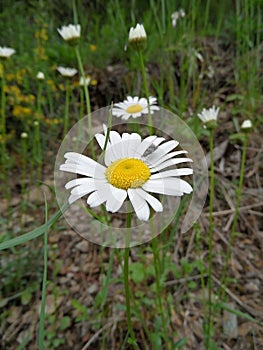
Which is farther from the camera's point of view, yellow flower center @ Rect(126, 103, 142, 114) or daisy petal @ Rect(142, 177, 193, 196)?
yellow flower center @ Rect(126, 103, 142, 114)

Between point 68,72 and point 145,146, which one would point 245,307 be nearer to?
point 145,146

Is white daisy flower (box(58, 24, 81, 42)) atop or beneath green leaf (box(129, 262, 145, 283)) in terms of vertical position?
atop

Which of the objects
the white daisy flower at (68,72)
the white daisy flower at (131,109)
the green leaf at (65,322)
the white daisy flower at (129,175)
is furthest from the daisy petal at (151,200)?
the white daisy flower at (68,72)

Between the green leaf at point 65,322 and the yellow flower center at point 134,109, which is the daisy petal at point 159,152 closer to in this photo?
the yellow flower center at point 134,109

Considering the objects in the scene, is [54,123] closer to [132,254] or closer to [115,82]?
[115,82]

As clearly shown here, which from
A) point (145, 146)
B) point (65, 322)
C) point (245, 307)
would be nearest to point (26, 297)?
point (65, 322)

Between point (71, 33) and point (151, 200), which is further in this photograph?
point (71, 33)

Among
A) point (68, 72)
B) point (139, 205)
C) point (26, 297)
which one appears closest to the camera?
point (139, 205)

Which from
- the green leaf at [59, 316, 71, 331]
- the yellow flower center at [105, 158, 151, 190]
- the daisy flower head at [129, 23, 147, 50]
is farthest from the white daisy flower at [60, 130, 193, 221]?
the green leaf at [59, 316, 71, 331]

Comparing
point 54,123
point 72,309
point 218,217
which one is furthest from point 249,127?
point 54,123

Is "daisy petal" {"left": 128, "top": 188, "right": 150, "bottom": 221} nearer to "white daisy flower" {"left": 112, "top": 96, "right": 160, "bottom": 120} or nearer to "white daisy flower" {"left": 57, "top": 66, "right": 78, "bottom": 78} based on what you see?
"white daisy flower" {"left": 112, "top": 96, "right": 160, "bottom": 120}
